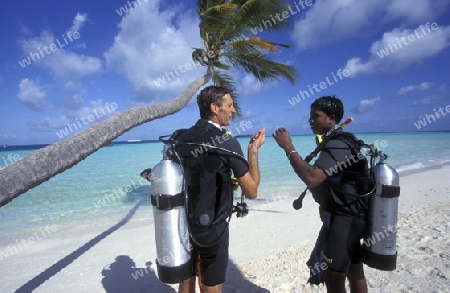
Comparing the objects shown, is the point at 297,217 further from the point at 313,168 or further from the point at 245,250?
the point at 313,168

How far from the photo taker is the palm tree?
81.5 inches

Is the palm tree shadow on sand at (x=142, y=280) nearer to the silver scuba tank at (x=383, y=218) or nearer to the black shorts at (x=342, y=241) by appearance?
the black shorts at (x=342, y=241)

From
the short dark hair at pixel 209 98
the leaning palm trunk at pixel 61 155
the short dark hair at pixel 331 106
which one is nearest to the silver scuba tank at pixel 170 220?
the short dark hair at pixel 209 98

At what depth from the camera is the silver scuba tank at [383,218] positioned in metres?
2.40

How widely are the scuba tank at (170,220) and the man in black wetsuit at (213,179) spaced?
12 cm

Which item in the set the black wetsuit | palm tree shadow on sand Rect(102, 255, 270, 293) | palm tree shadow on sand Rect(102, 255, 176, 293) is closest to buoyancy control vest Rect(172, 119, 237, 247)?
the black wetsuit

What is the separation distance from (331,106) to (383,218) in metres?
1.11

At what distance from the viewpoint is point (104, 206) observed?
1092cm

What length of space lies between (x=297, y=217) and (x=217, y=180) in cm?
622

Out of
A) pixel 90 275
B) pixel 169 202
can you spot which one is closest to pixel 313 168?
pixel 169 202

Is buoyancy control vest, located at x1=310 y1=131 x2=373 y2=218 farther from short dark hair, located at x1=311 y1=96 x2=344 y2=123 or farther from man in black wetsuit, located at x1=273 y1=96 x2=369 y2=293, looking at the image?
short dark hair, located at x1=311 y1=96 x2=344 y2=123

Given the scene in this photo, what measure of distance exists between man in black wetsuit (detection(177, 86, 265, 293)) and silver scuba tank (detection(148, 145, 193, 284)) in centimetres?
13
